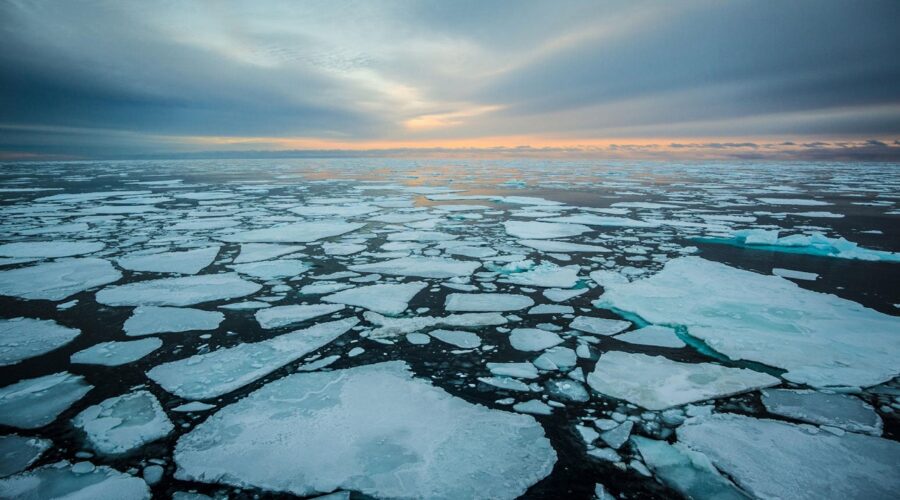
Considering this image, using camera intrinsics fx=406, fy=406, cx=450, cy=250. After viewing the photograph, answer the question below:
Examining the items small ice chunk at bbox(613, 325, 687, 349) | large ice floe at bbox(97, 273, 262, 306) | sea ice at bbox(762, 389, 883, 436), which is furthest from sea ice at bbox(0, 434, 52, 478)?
sea ice at bbox(762, 389, 883, 436)

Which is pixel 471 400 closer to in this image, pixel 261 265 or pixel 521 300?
pixel 521 300

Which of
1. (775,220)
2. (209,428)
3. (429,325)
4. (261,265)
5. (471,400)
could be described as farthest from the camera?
(775,220)

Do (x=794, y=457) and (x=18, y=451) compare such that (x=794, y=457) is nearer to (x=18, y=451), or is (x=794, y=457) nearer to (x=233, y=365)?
(x=233, y=365)

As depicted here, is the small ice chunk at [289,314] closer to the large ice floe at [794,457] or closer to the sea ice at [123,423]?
the sea ice at [123,423]

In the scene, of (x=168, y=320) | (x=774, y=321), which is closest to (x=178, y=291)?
(x=168, y=320)

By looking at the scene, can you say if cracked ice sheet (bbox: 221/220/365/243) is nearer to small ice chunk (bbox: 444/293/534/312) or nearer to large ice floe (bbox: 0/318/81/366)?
large ice floe (bbox: 0/318/81/366)

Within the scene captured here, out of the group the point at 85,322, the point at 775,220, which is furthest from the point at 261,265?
the point at 775,220
